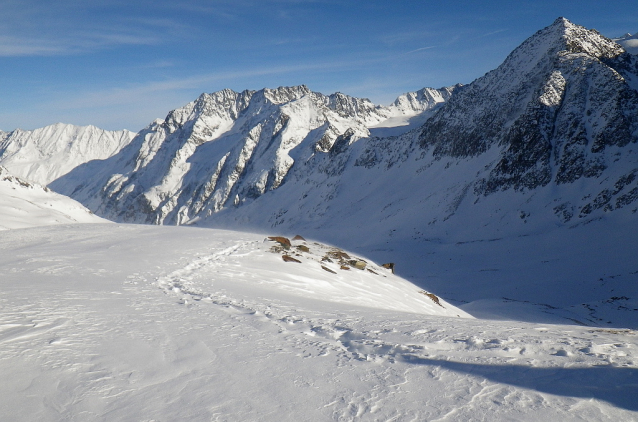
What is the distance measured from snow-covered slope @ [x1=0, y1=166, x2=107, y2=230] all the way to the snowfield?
149ft

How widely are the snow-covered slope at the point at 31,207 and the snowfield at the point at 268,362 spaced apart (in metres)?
45.5

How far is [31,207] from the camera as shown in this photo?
193ft

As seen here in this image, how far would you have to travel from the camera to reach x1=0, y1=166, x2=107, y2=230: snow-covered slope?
50781 mm

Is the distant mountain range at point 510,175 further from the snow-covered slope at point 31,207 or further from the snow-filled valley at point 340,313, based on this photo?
the snow-covered slope at point 31,207

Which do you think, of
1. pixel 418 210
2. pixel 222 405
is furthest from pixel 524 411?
pixel 418 210

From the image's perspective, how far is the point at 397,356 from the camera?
6922 mm

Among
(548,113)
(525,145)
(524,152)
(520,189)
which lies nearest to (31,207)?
(520,189)

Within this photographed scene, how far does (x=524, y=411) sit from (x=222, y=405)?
3.99 m

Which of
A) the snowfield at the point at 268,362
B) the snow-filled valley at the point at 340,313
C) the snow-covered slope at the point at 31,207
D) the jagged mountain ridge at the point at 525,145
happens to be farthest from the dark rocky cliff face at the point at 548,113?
the snow-covered slope at the point at 31,207

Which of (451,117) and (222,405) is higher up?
(451,117)

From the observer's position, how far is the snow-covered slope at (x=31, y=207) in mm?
50781

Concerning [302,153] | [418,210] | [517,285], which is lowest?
[517,285]

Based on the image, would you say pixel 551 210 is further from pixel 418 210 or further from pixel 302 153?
pixel 302 153

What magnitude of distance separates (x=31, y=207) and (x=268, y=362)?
67280mm
